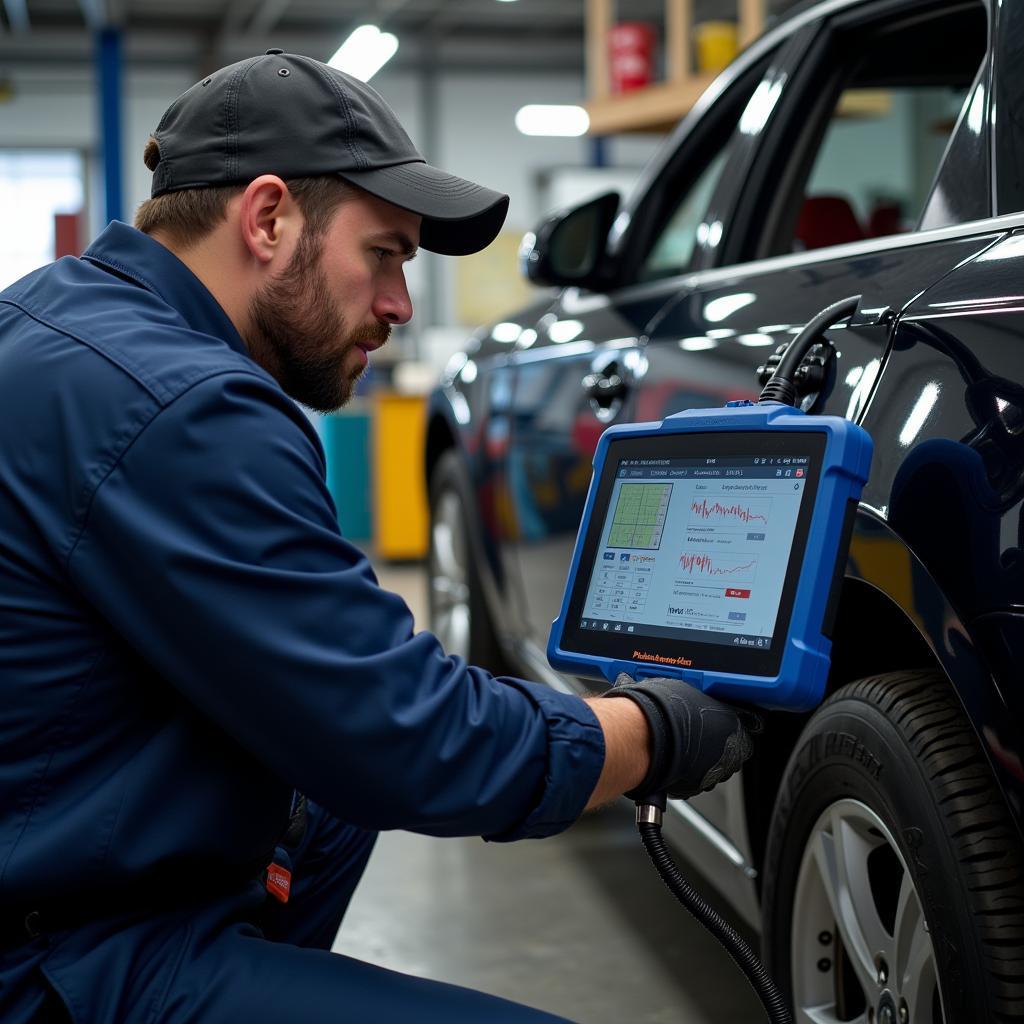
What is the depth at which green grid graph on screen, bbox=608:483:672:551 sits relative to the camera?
1.42 metres

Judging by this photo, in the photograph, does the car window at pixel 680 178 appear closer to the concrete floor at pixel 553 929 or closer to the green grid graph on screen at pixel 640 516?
the green grid graph on screen at pixel 640 516

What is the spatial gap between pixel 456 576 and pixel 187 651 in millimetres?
2385

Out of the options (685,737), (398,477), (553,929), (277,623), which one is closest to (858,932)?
(685,737)

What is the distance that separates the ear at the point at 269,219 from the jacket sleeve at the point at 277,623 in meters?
0.19

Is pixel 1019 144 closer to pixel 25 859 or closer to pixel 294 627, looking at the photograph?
pixel 294 627

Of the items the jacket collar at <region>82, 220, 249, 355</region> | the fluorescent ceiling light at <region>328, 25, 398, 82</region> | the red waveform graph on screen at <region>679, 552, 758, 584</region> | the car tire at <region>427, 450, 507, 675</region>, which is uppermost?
the fluorescent ceiling light at <region>328, 25, 398, 82</region>

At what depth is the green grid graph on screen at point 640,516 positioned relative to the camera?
1422mm

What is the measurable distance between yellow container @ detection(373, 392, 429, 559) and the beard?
6.54 m

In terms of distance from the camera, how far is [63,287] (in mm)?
1268

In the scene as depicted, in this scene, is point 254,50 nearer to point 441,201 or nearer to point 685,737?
point 441,201

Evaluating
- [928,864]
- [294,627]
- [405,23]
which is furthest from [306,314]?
[405,23]

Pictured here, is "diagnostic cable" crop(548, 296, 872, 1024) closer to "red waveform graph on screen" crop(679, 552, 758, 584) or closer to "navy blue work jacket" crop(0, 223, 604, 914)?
"red waveform graph on screen" crop(679, 552, 758, 584)

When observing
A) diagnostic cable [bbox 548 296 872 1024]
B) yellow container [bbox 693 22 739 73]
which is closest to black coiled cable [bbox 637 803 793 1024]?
diagnostic cable [bbox 548 296 872 1024]

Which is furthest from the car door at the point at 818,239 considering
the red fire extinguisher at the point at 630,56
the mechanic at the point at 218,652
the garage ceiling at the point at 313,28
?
the garage ceiling at the point at 313,28
